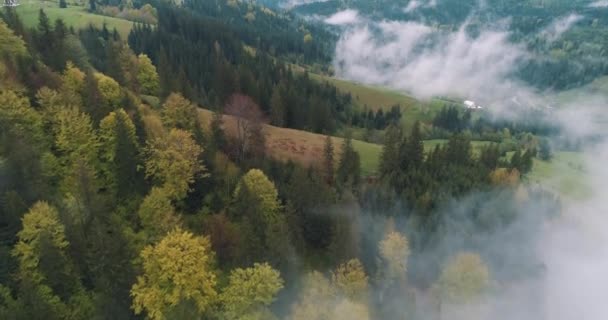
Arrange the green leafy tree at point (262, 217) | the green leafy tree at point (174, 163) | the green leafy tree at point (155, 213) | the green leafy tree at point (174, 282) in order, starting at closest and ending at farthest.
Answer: the green leafy tree at point (174, 282)
the green leafy tree at point (262, 217)
the green leafy tree at point (155, 213)
the green leafy tree at point (174, 163)

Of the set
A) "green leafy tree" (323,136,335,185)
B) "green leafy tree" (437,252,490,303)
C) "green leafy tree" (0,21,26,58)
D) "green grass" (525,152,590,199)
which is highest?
"green leafy tree" (0,21,26,58)

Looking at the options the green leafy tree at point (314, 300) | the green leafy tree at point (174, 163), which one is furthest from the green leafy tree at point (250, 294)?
the green leafy tree at point (174, 163)

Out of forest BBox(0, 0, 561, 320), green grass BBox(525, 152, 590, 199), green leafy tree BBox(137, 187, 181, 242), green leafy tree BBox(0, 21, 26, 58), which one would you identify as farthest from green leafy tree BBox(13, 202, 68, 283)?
green grass BBox(525, 152, 590, 199)

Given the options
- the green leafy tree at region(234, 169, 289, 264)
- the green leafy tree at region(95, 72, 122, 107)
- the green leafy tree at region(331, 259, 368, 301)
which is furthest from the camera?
the green leafy tree at region(95, 72, 122, 107)

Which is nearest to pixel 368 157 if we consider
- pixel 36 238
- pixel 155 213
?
pixel 155 213

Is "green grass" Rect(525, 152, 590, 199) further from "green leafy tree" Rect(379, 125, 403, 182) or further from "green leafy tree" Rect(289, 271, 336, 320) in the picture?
"green leafy tree" Rect(289, 271, 336, 320)

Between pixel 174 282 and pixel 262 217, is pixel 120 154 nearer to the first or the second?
pixel 262 217

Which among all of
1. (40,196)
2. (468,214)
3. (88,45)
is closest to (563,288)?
(468,214)

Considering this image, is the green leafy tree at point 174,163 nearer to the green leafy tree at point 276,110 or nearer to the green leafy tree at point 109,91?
the green leafy tree at point 109,91
